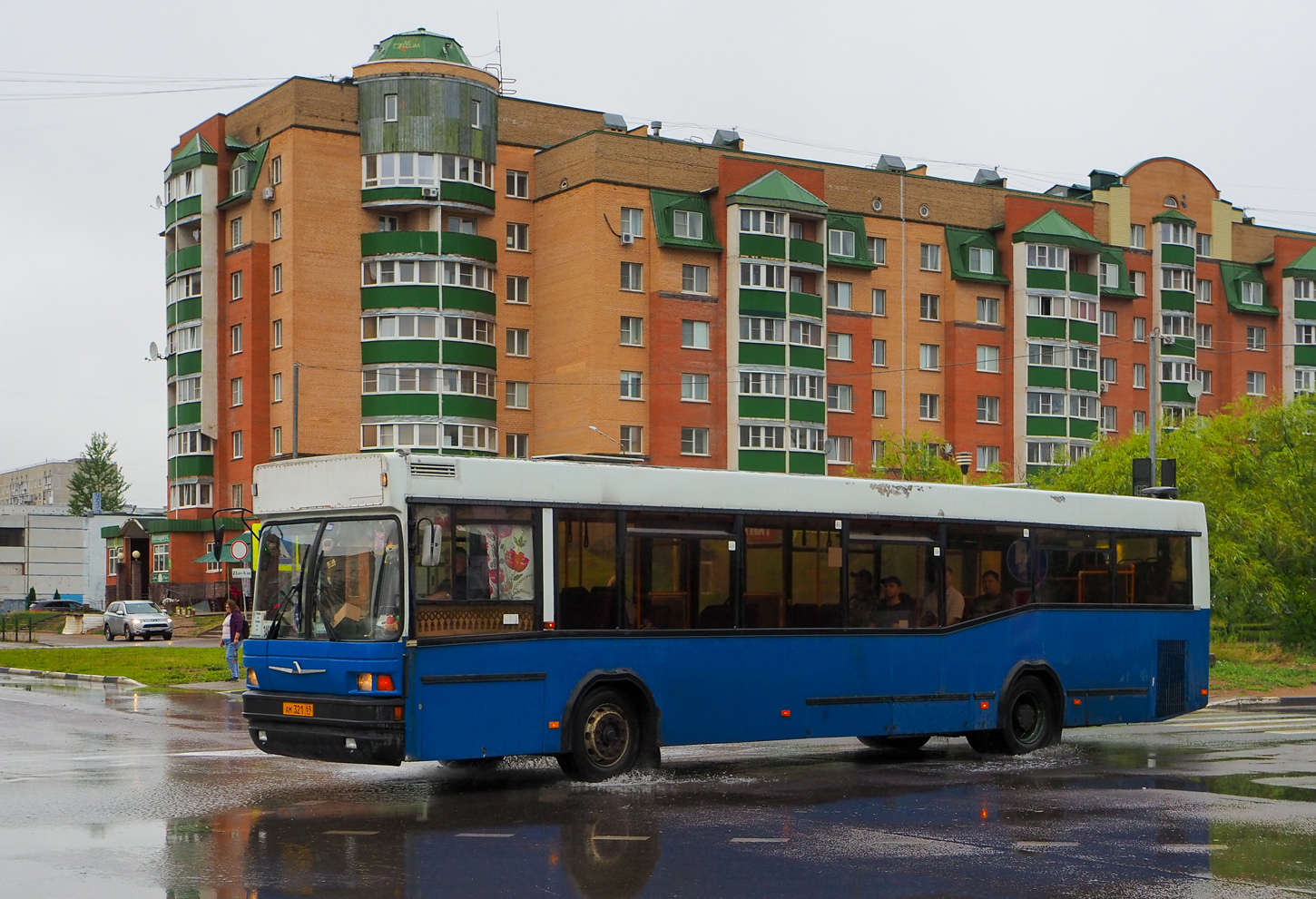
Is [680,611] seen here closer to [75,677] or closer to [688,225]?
[75,677]

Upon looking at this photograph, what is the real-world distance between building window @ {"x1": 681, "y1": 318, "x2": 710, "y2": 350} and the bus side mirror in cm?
5755

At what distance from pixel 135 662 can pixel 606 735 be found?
97.3 feet

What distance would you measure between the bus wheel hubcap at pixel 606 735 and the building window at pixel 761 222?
57785mm

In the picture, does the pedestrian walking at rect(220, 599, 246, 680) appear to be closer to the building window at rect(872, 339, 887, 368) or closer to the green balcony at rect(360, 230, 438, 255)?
the green balcony at rect(360, 230, 438, 255)

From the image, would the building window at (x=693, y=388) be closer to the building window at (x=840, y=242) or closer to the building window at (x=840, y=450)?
the building window at (x=840, y=450)

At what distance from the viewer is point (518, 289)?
73750 mm

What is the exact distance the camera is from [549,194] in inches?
2869

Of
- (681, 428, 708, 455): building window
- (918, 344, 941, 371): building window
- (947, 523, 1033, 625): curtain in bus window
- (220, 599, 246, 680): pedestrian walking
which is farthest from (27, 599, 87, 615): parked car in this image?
(947, 523, 1033, 625): curtain in bus window

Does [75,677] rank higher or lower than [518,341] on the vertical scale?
lower

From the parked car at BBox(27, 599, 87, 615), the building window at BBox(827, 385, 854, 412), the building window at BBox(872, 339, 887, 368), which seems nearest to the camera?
the building window at BBox(827, 385, 854, 412)

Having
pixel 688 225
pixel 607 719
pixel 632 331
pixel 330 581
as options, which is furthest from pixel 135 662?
pixel 688 225

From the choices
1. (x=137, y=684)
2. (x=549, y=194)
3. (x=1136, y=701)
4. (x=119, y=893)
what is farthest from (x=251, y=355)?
(x=119, y=893)

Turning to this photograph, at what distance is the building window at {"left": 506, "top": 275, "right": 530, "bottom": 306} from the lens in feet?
A: 241

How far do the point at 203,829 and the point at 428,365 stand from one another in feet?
194
